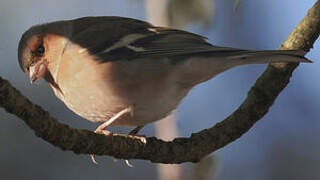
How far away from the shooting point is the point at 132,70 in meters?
4.51

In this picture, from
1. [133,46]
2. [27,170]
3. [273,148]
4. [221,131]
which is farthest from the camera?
[273,148]

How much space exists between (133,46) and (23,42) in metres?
0.96

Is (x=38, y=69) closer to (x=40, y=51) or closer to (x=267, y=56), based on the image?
(x=40, y=51)

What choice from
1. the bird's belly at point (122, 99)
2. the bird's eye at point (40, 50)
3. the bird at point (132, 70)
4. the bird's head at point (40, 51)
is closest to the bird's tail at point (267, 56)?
the bird at point (132, 70)

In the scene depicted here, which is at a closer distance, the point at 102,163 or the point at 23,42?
the point at 23,42

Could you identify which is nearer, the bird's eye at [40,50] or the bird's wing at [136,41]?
the bird's wing at [136,41]

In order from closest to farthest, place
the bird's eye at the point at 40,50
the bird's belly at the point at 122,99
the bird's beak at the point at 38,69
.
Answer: the bird's belly at the point at 122,99, the bird's beak at the point at 38,69, the bird's eye at the point at 40,50

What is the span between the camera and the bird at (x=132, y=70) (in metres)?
4.45

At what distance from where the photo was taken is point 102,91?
442cm

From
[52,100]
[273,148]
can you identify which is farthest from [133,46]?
[273,148]

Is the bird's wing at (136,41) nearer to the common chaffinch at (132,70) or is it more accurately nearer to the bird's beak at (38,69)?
the common chaffinch at (132,70)

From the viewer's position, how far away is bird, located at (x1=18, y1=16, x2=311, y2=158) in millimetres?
4449

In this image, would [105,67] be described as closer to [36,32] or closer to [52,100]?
[36,32]

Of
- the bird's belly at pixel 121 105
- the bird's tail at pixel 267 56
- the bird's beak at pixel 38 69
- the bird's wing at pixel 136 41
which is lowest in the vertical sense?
the bird's beak at pixel 38 69
